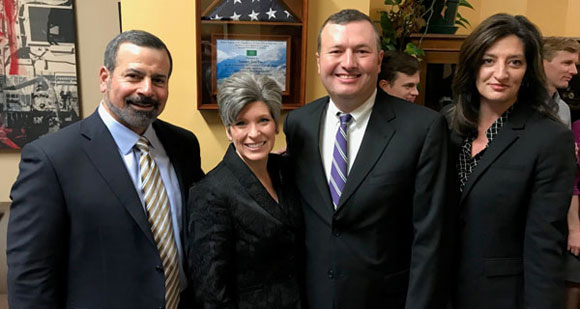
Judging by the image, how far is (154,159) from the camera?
1525mm

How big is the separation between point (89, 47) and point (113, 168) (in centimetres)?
177

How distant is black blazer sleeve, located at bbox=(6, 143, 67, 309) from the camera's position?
1276 mm

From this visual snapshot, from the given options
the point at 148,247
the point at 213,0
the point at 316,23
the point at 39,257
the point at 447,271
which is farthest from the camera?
the point at 316,23

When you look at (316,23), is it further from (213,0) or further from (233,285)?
(233,285)

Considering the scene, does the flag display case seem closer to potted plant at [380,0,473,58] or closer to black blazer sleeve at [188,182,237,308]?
potted plant at [380,0,473,58]

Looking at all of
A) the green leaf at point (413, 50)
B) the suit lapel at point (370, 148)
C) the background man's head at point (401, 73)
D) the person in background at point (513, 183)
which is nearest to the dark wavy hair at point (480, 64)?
the person in background at point (513, 183)

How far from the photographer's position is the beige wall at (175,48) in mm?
2312

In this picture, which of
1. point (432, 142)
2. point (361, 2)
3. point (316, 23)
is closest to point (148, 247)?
point (432, 142)

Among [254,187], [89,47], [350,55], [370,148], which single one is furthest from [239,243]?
[89,47]

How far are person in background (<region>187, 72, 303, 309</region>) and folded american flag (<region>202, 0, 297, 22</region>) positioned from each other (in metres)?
1.07

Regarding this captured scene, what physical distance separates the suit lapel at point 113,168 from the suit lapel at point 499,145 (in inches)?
43.0

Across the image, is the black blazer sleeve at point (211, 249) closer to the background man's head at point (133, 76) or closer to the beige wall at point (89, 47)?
the background man's head at point (133, 76)

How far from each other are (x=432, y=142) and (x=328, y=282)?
0.60 metres

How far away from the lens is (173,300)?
59.9 inches
